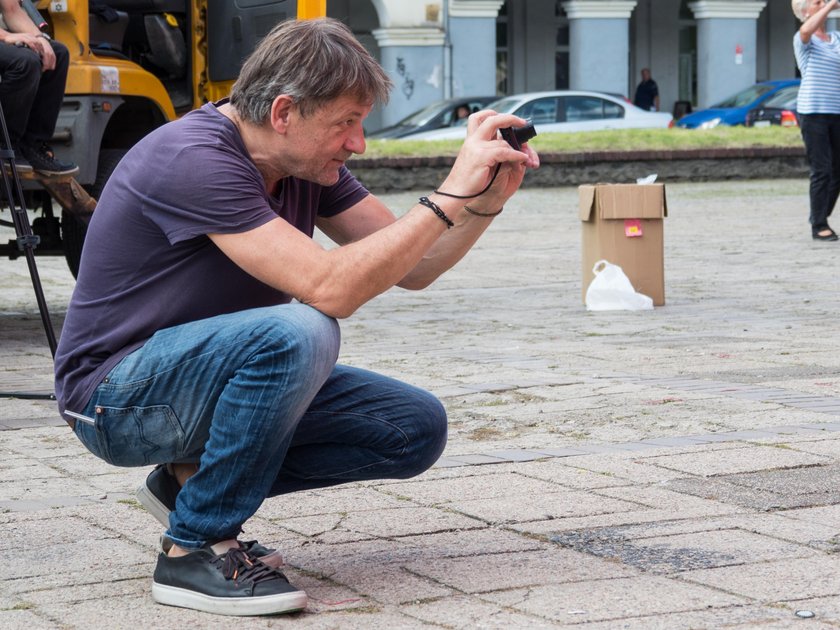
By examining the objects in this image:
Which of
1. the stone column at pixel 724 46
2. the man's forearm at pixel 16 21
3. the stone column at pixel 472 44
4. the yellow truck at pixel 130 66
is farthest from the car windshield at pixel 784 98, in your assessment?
the man's forearm at pixel 16 21

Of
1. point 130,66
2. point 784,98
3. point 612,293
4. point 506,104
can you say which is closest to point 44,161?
point 130,66

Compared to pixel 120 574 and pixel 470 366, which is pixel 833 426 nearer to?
pixel 470 366

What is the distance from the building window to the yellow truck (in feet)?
94.9

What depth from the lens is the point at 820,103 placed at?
1164cm

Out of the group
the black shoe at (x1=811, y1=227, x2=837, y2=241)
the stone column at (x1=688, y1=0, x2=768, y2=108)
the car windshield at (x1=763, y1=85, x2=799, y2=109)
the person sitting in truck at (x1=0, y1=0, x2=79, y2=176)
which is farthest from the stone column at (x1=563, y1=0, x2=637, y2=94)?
the person sitting in truck at (x1=0, y1=0, x2=79, y2=176)

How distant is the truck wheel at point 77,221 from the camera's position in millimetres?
8289

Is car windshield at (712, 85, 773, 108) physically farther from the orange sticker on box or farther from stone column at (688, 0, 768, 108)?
the orange sticker on box

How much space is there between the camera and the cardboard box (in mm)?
8320

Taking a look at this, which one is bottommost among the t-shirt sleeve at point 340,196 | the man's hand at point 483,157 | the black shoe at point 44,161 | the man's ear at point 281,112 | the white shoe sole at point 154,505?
the white shoe sole at point 154,505

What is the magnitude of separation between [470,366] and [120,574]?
329cm

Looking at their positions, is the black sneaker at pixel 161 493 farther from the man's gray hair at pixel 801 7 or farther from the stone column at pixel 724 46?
the stone column at pixel 724 46

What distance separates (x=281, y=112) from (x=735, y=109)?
25267mm

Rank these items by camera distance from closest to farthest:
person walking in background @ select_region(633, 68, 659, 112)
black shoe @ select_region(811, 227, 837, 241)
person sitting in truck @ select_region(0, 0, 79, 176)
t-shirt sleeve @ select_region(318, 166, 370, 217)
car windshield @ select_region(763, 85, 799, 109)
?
t-shirt sleeve @ select_region(318, 166, 370, 217) → person sitting in truck @ select_region(0, 0, 79, 176) → black shoe @ select_region(811, 227, 837, 241) → car windshield @ select_region(763, 85, 799, 109) → person walking in background @ select_region(633, 68, 659, 112)

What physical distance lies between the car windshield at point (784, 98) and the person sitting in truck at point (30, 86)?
2092 centimetres
